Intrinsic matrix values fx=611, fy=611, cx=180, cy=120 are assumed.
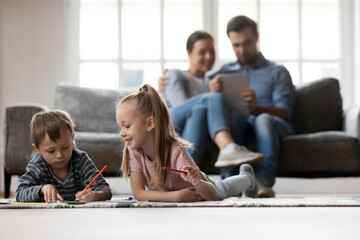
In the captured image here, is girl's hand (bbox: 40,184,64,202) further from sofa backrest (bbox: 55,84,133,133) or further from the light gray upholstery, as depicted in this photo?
sofa backrest (bbox: 55,84,133,133)

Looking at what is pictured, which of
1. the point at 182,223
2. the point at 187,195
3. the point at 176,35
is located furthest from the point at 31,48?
the point at 182,223

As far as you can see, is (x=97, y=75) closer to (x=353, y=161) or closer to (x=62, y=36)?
(x=62, y=36)

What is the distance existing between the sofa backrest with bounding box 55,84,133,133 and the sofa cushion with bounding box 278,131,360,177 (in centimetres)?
99

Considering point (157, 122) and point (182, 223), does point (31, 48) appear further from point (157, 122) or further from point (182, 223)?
point (182, 223)

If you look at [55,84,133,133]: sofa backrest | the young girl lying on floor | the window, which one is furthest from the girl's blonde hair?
the window

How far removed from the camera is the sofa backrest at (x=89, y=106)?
11.2ft

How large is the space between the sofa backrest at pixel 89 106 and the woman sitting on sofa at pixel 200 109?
0.49m

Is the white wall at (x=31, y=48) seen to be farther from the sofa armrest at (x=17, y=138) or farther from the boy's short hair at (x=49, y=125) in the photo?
the boy's short hair at (x=49, y=125)

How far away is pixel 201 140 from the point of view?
271cm

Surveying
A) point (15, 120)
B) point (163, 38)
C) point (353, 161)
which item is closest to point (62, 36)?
point (163, 38)

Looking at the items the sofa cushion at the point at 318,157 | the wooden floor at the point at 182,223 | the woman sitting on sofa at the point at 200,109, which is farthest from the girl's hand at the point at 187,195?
the sofa cushion at the point at 318,157

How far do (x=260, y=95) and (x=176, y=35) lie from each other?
4.69 feet

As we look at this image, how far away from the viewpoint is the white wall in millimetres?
4301

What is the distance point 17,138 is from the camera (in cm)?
297
